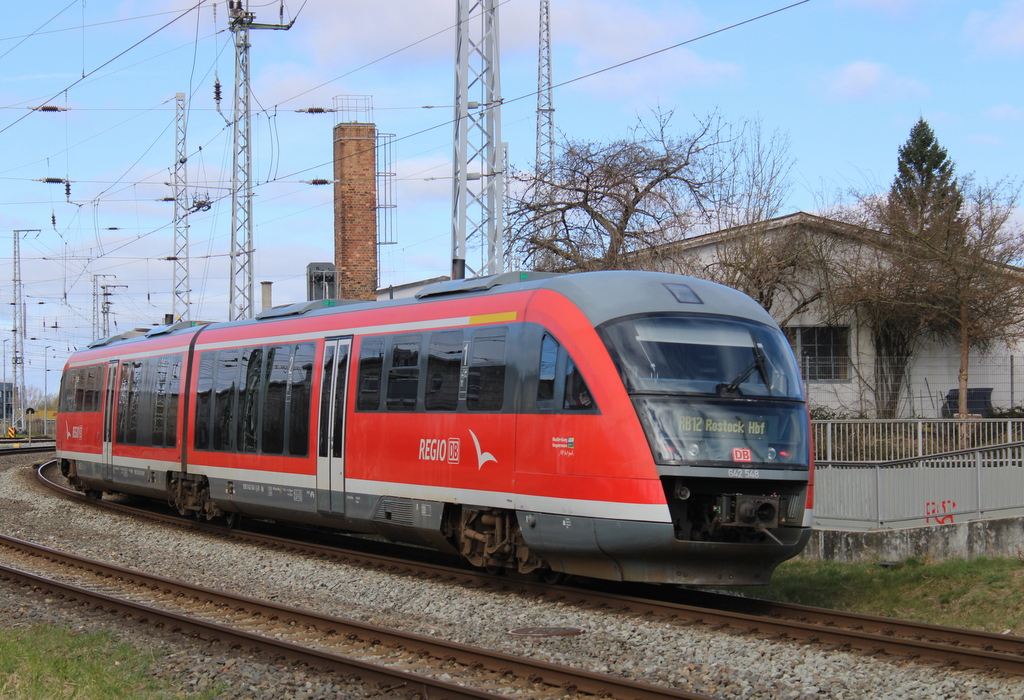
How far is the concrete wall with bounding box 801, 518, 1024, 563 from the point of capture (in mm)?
12406

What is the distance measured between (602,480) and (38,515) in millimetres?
13576

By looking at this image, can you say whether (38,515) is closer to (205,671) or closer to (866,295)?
(205,671)

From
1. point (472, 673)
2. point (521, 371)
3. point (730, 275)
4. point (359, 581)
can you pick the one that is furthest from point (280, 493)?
point (730, 275)

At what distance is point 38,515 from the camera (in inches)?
736

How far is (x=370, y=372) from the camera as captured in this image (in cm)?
1253

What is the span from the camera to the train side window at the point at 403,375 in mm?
11742

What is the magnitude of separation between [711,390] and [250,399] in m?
8.13

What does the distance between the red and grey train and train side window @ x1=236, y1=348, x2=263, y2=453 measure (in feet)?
0.90

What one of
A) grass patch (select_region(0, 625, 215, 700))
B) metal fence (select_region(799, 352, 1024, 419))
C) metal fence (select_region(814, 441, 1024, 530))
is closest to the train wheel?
grass patch (select_region(0, 625, 215, 700))

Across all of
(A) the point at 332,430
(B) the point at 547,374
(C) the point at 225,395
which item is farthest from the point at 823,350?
(B) the point at 547,374

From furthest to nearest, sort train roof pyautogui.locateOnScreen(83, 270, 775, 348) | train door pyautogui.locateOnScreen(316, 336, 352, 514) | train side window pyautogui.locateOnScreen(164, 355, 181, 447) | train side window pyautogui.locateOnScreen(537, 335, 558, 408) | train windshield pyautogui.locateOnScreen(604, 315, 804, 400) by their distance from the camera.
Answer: train side window pyautogui.locateOnScreen(164, 355, 181, 447), train door pyautogui.locateOnScreen(316, 336, 352, 514), train side window pyautogui.locateOnScreen(537, 335, 558, 408), train roof pyautogui.locateOnScreen(83, 270, 775, 348), train windshield pyautogui.locateOnScreen(604, 315, 804, 400)

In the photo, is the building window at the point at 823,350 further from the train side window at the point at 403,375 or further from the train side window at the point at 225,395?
the train side window at the point at 403,375

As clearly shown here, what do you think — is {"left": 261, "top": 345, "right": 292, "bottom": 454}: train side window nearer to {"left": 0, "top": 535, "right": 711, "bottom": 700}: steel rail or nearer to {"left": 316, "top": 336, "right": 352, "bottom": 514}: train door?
{"left": 316, "top": 336, "right": 352, "bottom": 514}: train door

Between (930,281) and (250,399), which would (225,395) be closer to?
(250,399)
